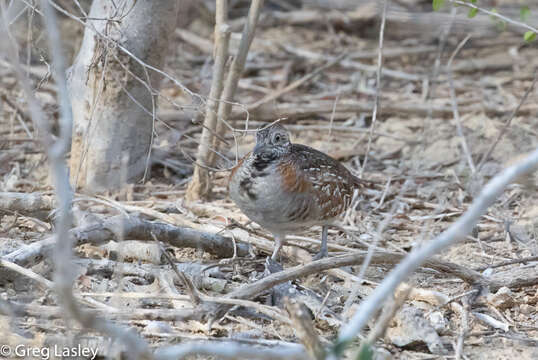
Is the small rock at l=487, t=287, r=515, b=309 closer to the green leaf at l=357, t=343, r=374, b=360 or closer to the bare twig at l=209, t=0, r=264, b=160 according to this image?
the green leaf at l=357, t=343, r=374, b=360

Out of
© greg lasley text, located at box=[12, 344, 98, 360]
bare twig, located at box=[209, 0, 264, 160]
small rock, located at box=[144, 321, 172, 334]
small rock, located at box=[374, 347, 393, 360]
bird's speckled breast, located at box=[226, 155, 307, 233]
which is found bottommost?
© greg lasley text, located at box=[12, 344, 98, 360]

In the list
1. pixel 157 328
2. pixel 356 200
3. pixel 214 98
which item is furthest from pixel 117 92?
pixel 157 328

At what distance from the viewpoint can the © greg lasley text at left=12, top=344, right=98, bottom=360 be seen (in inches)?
139

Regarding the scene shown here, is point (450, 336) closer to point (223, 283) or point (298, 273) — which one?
point (298, 273)

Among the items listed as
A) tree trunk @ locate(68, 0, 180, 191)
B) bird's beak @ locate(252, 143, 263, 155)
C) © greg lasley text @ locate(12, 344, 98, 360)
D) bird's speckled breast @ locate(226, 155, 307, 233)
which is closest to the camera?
© greg lasley text @ locate(12, 344, 98, 360)

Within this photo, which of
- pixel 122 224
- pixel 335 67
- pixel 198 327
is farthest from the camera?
pixel 335 67

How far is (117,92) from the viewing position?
5.99 m

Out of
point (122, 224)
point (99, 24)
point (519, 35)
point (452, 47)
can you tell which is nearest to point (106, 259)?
point (122, 224)

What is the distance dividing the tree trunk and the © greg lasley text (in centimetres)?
231

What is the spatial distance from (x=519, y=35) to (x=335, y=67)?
2.70 metres

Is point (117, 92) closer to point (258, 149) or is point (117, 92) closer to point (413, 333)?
point (258, 149)

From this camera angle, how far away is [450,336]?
4.11m

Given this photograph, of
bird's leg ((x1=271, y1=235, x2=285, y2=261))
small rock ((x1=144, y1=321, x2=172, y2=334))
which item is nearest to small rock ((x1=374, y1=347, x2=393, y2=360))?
small rock ((x1=144, y1=321, x2=172, y2=334))

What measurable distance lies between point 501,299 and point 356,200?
214 centimetres
